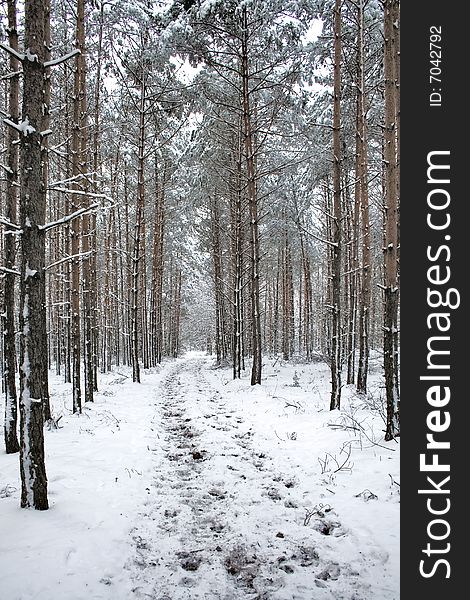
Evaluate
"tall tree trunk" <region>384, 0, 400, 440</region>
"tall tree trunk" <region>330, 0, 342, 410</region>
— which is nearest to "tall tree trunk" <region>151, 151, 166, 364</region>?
"tall tree trunk" <region>330, 0, 342, 410</region>

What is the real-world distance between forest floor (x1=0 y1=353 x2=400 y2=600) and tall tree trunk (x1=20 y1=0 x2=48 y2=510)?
0.45 meters

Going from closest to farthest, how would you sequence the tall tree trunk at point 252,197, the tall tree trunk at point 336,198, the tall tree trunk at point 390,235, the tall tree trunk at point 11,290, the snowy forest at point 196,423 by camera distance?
1. the snowy forest at point 196,423
2. the tall tree trunk at point 390,235
3. the tall tree trunk at point 11,290
4. the tall tree trunk at point 336,198
5. the tall tree trunk at point 252,197

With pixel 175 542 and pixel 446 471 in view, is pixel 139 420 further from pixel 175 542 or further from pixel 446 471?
pixel 446 471

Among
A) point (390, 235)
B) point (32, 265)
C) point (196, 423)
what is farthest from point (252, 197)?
point (32, 265)

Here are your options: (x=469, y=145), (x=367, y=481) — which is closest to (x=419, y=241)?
(x=469, y=145)

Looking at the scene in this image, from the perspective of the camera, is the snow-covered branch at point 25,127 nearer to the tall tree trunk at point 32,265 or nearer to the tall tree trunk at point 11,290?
the tall tree trunk at point 32,265

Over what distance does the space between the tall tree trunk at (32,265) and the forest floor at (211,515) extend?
17.9 inches

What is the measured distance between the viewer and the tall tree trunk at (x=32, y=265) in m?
3.85

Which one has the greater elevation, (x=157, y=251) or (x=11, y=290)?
(x=157, y=251)

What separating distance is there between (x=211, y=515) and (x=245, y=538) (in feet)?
1.89

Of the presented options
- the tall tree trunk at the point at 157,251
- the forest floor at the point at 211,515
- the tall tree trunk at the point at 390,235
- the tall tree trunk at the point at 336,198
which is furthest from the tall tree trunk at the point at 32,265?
the tall tree trunk at the point at 157,251

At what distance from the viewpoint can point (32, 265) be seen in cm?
390

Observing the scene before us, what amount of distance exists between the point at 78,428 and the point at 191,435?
2357 millimetres

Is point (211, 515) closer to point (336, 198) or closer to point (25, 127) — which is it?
point (25, 127)
